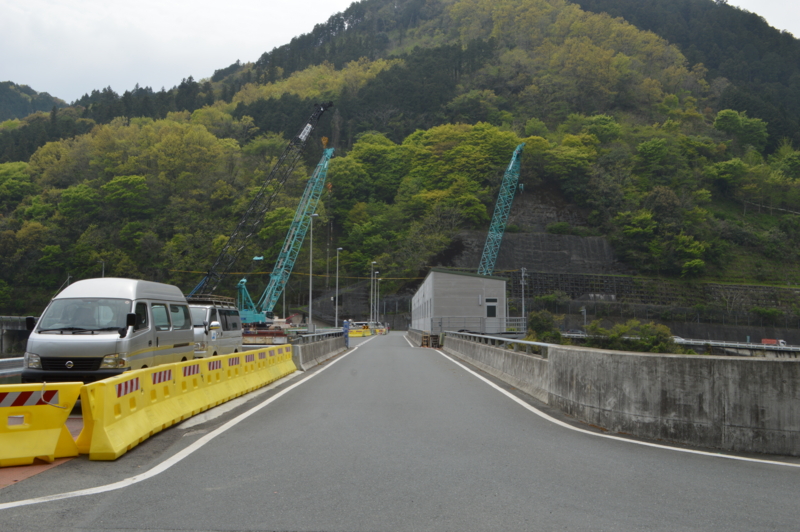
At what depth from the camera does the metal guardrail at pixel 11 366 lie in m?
12.6

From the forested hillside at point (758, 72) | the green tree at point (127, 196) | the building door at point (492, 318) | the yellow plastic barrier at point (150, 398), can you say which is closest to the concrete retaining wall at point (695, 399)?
the yellow plastic barrier at point (150, 398)

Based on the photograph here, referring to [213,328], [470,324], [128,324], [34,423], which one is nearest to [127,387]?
[34,423]

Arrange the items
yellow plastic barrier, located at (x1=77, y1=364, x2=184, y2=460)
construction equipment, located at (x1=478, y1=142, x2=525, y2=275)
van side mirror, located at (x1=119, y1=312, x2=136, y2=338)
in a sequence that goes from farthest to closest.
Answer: construction equipment, located at (x1=478, y1=142, x2=525, y2=275) → van side mirror, located at (x1=119, y1=312, x2=136, y2=338) → yellow plastic barrier, located at (x1=77, y1=364, x2=184, y2=460)

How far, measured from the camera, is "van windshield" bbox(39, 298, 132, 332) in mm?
11328

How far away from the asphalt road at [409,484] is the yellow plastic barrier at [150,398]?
0.24 meters

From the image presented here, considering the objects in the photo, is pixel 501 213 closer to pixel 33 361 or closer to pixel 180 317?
pixel 180 317

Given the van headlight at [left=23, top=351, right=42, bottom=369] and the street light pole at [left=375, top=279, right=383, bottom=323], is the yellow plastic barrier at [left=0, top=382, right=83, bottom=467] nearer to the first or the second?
the van headlight at [left=23, top=351, right=42, bottom=369]

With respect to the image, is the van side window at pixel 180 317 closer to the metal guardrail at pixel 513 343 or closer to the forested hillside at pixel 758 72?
the metal guardrail at pixel 513 343

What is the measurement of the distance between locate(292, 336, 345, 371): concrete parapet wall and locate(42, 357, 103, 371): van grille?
34.1 feet

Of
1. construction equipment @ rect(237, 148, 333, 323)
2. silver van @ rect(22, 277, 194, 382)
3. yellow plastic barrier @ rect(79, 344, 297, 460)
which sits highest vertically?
construction equipment @ rect(237, 148, 333, 323)

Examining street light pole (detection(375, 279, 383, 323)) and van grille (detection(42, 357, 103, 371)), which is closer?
van grille (detection(42, 357, 103, 371))

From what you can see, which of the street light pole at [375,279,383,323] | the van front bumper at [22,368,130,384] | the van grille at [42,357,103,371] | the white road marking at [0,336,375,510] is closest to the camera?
the white road marking at [0,336,375,510]

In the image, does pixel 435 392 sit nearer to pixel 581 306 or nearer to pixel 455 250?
pixel 581 306

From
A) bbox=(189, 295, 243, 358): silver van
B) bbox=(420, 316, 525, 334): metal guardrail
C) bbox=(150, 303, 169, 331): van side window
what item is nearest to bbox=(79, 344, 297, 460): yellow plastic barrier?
bbox=(150, 303, 169, 331): van side window
